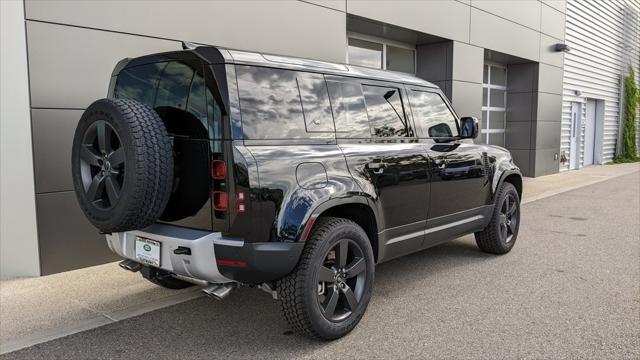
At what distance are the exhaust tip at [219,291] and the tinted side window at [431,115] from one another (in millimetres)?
2287

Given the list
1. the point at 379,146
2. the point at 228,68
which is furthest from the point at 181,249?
the point at 379,146

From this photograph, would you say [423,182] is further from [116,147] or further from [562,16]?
[562,16]

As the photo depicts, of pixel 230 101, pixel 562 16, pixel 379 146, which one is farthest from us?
pixel 562 16

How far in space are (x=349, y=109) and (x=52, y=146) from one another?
3.12 metres

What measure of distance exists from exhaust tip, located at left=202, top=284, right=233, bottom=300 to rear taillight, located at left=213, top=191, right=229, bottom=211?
0.52m

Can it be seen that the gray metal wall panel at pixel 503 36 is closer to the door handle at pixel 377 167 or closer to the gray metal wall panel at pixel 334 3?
the gray metal wall panel at pixel 334 3

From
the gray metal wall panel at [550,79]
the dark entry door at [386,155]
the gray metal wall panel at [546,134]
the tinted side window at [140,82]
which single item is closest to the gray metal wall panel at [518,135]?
the gray metal wall panel at [546,134]

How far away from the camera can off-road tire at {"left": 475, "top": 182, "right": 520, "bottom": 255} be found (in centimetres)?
552

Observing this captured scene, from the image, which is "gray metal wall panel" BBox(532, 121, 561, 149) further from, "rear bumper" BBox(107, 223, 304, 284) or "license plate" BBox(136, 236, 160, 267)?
"license plate" BBox(136, 236, 160, 267)

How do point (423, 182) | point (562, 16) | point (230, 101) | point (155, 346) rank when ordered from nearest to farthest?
1. point (230, 101)
2. point (155, 346)
3. point (423, 182)
4. point (562, 16)

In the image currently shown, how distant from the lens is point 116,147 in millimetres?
3205

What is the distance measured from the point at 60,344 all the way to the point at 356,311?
2086mm

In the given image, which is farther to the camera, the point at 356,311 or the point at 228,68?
the point at 356,311

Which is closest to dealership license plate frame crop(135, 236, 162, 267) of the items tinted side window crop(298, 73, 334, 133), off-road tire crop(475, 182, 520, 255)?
tinted side window crop(298, 73, 334, 133)
